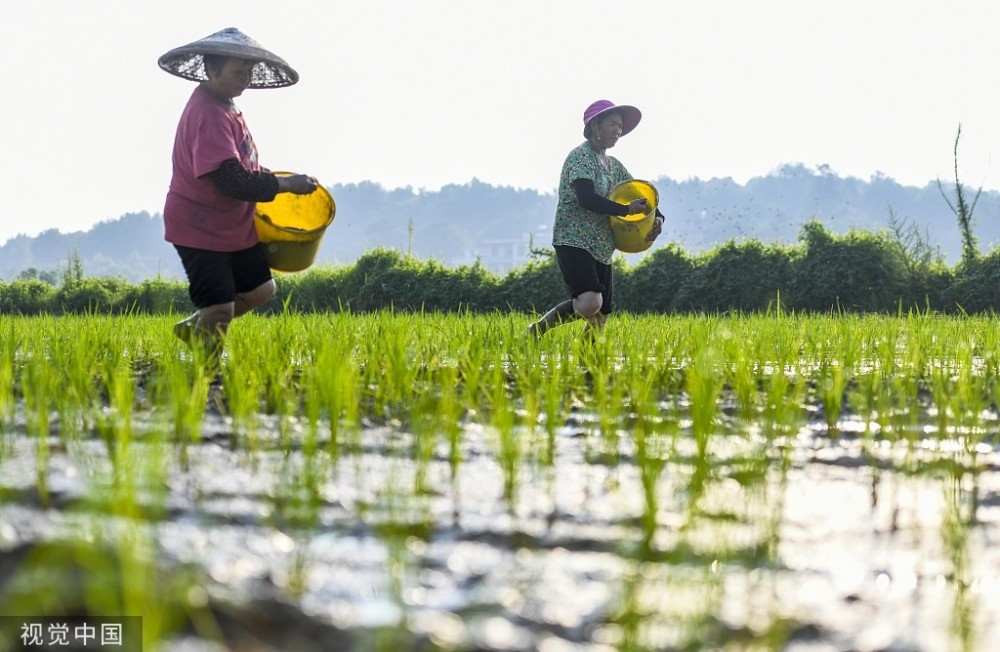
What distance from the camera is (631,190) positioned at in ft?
16.6

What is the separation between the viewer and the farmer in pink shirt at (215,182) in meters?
3.55

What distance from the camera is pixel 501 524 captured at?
4.80 feet

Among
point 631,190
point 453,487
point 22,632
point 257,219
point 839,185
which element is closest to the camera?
point 22,632

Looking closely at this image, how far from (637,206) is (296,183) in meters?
1.91

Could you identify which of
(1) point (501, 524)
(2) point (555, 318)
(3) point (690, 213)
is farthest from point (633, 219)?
(3) point (690, 213)

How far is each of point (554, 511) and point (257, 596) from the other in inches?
23.4

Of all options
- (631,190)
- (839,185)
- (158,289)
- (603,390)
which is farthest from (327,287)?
(839,185)

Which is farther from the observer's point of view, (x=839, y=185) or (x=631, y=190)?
(x=839, y=185)

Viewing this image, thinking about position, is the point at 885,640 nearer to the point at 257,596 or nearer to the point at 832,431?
the point at 257,596

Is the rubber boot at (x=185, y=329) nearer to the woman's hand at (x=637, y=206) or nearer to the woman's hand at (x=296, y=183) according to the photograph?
the woman's hand at (x=296, y=183)

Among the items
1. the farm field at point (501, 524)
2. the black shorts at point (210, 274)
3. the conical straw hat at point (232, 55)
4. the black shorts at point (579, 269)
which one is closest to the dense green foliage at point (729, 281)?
the black shorts at point (579, 269)

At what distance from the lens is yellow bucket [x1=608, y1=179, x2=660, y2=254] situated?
4.85 meters

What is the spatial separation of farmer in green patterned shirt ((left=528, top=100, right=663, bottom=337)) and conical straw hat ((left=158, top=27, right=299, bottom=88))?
1.59 m

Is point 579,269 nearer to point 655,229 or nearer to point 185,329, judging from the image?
point 655,229
